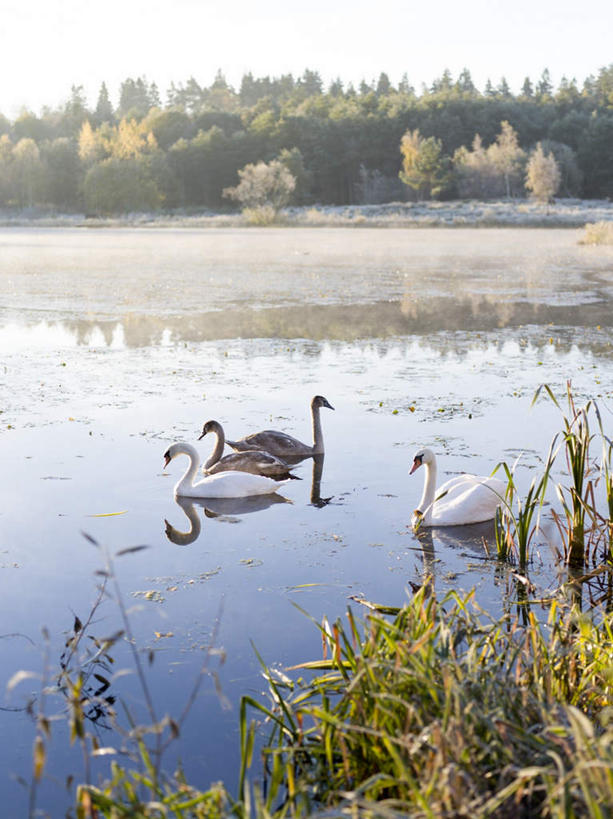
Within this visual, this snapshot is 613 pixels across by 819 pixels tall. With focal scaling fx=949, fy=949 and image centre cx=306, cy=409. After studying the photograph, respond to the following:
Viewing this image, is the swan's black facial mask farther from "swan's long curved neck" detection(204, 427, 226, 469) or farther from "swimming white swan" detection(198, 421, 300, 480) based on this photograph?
"swan's long curved neck" detection(204, 427, 226, 469)

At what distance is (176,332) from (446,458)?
6.95 meters

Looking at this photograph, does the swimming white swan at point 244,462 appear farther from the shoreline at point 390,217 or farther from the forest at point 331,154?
the forest at point 331,154

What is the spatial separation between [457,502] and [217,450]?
2.08 meters

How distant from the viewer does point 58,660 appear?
3.78m

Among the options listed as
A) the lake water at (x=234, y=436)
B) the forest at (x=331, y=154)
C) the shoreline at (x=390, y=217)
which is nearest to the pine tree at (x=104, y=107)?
the forest at (x=331, y=154)

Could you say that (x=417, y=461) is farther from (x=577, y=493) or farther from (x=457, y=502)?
(x=577, y=493)

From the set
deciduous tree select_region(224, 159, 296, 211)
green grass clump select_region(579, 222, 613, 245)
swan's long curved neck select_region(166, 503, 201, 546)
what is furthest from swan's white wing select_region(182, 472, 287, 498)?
deciduous tree select_region(224, 159, 296, 211)

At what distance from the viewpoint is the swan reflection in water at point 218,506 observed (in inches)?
224

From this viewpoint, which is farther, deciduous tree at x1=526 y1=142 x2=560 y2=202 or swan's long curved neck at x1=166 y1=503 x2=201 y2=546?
deciduous tree at x1=526 y1=142 x2=560 y2=202

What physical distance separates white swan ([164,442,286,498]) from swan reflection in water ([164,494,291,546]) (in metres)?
0.03

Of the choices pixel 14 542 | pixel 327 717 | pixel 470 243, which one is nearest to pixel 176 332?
pixel 14 542

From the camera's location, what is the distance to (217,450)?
687 cm

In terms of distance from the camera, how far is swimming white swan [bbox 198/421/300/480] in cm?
661

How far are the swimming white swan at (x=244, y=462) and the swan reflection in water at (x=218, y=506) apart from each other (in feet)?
1.21
